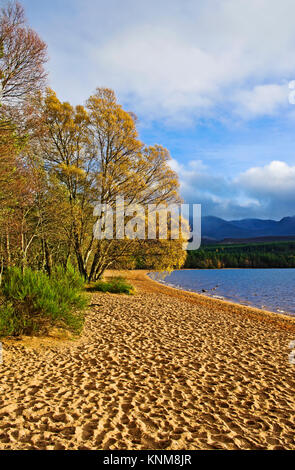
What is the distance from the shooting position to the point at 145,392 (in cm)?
518

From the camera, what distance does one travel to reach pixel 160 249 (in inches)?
784

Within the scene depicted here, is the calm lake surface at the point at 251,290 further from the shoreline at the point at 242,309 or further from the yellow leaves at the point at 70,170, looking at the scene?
Result: the yellow leaves at the point at 70,170

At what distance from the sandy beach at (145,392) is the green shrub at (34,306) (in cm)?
44

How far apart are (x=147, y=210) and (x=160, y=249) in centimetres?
293

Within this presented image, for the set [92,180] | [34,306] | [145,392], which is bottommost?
[145,392]

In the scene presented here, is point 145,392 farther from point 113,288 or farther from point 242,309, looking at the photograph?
point 113,288

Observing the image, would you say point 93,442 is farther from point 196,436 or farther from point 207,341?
point 207,341

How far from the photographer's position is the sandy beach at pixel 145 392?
378 cm

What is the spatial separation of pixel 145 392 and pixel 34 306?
397cm

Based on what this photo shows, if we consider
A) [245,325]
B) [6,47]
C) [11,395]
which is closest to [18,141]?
[6,47]

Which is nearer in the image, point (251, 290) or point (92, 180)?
point (92, 180)

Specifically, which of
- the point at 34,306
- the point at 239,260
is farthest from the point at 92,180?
the point at 239,260
